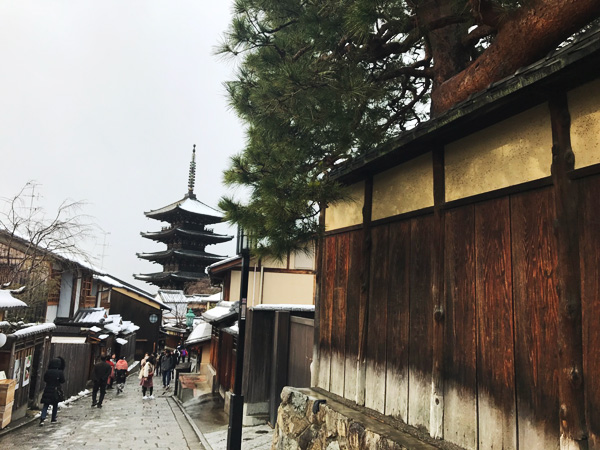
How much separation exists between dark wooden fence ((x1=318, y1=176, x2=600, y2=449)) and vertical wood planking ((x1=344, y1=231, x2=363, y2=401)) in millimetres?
37

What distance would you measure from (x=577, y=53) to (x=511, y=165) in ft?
3.66

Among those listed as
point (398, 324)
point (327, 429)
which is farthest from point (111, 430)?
point (398, 324)

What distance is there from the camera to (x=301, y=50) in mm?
6168

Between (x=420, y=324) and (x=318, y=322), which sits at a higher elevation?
(x=420, y=324)

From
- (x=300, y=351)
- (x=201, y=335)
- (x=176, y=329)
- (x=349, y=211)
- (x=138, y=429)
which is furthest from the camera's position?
(x=176, y=329)

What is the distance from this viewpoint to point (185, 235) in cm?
5466

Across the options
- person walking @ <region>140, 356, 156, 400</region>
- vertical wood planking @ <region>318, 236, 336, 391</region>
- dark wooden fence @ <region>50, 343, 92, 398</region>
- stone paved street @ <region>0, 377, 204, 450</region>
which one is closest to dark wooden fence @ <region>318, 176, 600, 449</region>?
vertical wood planking @ <region>318, 236, 336, 391</region>

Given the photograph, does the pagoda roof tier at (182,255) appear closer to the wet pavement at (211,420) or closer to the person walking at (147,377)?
the wet pavement at (211,420)

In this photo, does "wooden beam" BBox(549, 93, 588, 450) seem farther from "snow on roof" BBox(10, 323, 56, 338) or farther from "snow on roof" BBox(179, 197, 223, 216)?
"snow on roof" BBox(179, 197, 223, 216)

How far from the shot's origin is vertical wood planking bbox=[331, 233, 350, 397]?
6.39 meters

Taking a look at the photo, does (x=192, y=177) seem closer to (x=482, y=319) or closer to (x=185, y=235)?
(x=185, y=235)

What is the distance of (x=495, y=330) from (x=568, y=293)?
2.66 feet

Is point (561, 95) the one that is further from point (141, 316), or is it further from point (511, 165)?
point (141, 316)

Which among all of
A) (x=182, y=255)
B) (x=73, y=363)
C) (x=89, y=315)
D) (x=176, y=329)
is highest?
(x=182, y=255)
